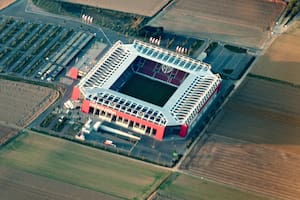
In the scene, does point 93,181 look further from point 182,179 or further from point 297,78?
point 297,78

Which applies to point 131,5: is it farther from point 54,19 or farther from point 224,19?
point 224,19

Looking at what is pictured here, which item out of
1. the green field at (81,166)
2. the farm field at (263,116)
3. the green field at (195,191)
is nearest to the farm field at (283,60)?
the farm field at (263,116)

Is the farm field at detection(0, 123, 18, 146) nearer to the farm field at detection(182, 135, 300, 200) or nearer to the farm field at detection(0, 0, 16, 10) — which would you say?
the farm field at detection(182, 135, 300, 200)

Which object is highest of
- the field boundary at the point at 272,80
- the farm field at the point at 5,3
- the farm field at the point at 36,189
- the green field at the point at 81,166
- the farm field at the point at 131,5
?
the farm field at the point at 131,5

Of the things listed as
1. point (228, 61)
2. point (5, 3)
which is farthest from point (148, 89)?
point (5, 3)

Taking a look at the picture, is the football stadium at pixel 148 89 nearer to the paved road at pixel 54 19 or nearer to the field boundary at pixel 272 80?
the field boundary at pixel 272 80

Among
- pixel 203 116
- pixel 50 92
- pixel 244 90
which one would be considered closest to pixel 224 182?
pixel 203 116

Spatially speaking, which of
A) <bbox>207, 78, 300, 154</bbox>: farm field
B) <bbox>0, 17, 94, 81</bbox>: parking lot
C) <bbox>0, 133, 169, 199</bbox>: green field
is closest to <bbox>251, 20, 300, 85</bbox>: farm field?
<bbox>207, 78, 300, 154</bbox>: farm field
